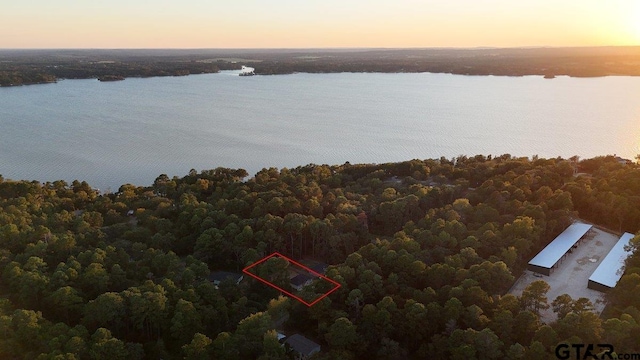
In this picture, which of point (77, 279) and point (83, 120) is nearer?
point (77, 279)

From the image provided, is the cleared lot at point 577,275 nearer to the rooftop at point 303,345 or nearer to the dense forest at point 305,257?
the dense forest at point 305,257

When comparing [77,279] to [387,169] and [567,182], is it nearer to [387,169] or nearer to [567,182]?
[387,169]

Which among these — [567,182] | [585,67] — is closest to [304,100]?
[567,182]

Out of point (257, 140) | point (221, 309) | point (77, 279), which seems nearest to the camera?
point (221, 309)

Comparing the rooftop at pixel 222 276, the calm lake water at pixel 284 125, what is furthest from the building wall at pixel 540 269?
the calm lake water at pixel 284 125

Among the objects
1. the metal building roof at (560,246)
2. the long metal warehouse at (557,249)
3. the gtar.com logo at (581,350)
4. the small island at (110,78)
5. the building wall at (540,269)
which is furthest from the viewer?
the small island at (110,78)
